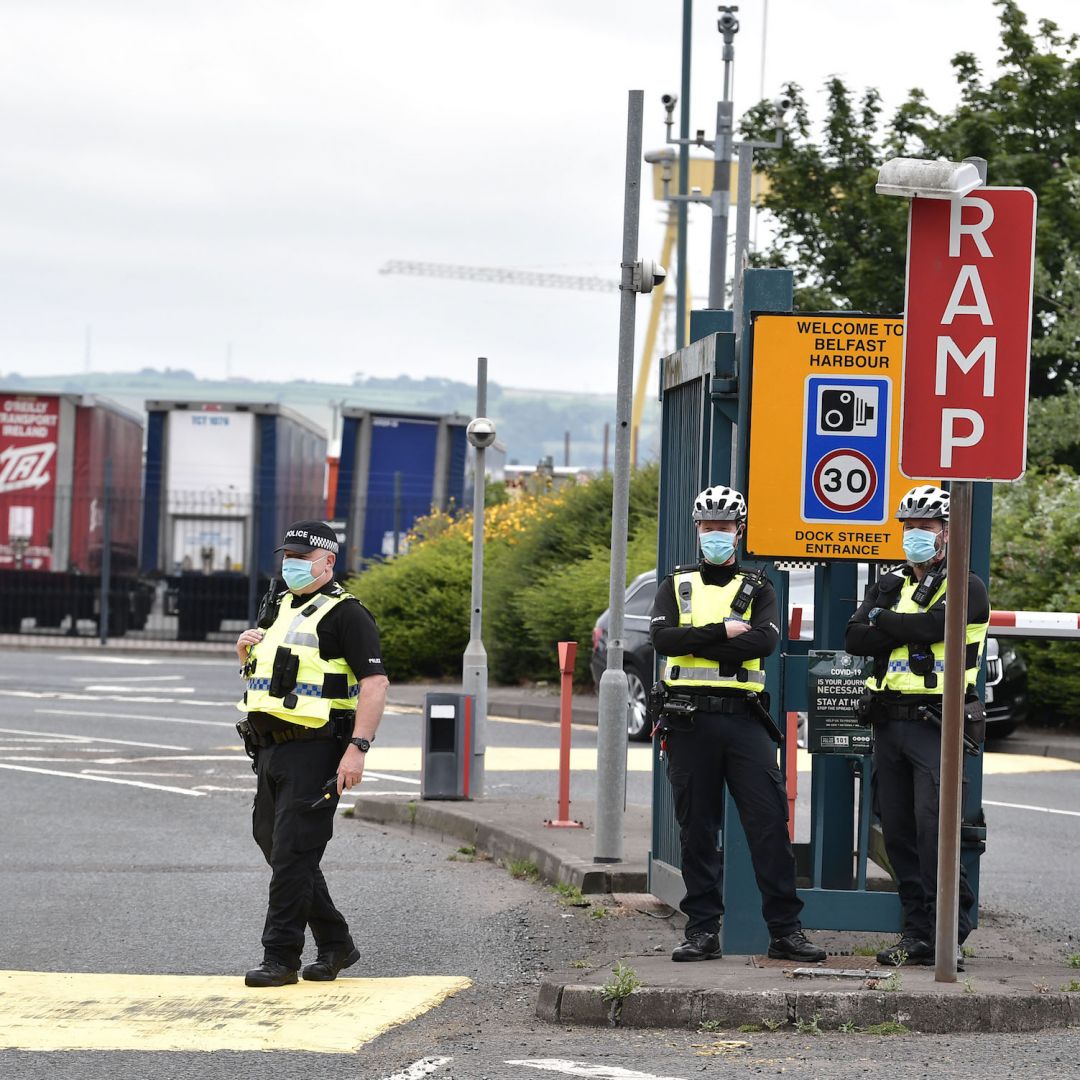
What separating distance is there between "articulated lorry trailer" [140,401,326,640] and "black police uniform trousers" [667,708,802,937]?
2579 cm

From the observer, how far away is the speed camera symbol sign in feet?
26.6

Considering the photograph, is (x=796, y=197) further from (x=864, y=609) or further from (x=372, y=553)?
(x=864, y=609)

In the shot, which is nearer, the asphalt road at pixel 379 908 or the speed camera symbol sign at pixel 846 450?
the asphalt road at pixel 379 908

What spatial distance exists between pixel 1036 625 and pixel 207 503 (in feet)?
77.9

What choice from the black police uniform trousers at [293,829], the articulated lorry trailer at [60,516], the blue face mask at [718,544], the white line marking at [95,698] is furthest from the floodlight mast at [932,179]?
the articulated lorry trailer at [60,516]

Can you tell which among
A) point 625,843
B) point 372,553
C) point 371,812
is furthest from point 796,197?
point 625,843

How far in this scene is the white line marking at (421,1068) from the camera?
20.3 feet

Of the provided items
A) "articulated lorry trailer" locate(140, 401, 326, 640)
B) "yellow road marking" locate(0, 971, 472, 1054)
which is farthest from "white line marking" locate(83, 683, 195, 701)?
"yellow road marking" locate(0, 971, 472, 1054)

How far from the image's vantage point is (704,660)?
7.85 metres

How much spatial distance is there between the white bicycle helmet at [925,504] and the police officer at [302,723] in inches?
83.2

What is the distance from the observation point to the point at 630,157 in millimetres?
10594

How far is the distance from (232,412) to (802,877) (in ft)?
84.0

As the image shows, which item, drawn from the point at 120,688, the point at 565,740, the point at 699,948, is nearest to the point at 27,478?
the point at 120,688

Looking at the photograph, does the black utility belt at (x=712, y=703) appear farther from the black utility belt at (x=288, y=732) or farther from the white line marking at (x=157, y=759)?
the white line marking at (x=157, y=759)
